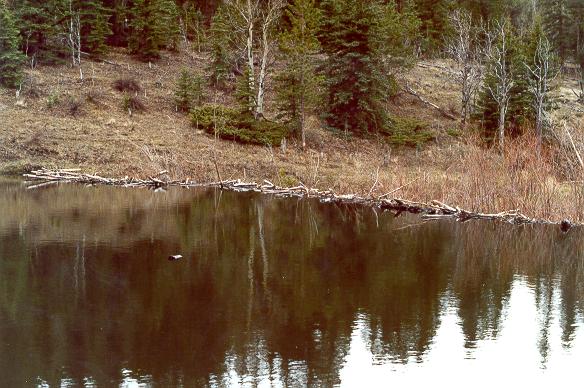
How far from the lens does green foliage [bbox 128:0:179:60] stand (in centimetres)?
4824

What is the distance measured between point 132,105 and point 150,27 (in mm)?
9852

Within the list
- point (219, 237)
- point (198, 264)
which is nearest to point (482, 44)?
point (219, 237)

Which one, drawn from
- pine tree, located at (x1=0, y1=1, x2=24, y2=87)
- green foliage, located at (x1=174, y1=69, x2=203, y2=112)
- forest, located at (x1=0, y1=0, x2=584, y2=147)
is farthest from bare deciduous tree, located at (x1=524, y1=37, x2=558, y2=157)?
pine tree, located at (x1=0, y1=1, x2=24, y2=87)

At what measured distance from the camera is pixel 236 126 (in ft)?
133

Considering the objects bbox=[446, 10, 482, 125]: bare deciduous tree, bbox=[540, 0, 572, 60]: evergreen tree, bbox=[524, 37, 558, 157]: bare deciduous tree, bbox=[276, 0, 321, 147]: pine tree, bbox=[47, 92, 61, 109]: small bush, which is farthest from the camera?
bbox=[540, 0, 572, 60]: evergreen tree

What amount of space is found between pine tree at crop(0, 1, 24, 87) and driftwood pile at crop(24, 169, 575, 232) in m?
10.9

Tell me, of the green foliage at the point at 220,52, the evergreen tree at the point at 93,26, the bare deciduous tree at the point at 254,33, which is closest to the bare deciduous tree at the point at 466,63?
the bare deciduous tree at the point at 254,33

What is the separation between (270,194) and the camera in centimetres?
3069

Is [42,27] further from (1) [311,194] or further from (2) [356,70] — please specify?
(1) [311,194]

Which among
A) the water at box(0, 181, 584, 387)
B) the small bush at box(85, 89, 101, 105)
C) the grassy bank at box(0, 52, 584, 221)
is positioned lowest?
the water at box(0, 181, 584, 387)

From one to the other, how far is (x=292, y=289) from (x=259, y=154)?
24547 millimetres

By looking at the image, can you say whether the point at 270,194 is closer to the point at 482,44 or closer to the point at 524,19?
the point at 482,44

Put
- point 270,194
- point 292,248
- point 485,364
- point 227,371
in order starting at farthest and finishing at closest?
1. point 270,194
2. point 292,248
3. point 485,364
4. point 227,371

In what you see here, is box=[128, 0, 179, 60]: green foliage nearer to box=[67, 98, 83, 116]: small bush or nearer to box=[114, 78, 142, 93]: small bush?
box=[114, 78, 142, 93]: small bush
